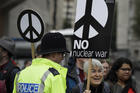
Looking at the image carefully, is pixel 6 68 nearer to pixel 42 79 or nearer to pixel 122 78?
pixel 42 79

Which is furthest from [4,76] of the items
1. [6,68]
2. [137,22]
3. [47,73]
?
[137,22]

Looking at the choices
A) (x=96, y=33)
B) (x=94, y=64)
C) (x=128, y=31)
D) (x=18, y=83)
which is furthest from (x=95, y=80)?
(x=128, y=31)

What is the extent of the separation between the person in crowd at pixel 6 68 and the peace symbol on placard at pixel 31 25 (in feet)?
1.37

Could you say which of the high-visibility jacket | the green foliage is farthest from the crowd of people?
the green foliage

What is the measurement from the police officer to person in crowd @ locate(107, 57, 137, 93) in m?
1.55

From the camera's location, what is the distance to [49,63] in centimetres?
316

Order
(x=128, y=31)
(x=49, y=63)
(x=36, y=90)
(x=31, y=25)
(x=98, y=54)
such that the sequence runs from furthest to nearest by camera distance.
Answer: (x=128, y=31), (x=31, y=25), (x=98, y=54), (x=49, y=63), (x=36, y=90)

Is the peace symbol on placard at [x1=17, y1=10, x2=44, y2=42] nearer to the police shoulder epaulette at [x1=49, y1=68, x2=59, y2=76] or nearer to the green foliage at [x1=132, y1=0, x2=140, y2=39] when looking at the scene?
the police shoulder epaulette at [x1=49, y1=68, x2=59, y2=76]

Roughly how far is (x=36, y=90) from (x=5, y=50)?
1.69m

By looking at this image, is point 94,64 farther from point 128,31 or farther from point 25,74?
point 128,31

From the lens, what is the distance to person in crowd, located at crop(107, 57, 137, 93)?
4.49 m

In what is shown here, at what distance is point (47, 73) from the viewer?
301 cm

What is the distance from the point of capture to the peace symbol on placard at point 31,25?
412 cm

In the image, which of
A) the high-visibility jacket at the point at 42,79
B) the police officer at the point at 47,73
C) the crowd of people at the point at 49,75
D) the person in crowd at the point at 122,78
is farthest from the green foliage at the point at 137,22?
the high-visibility jacket at the point at 42,79
